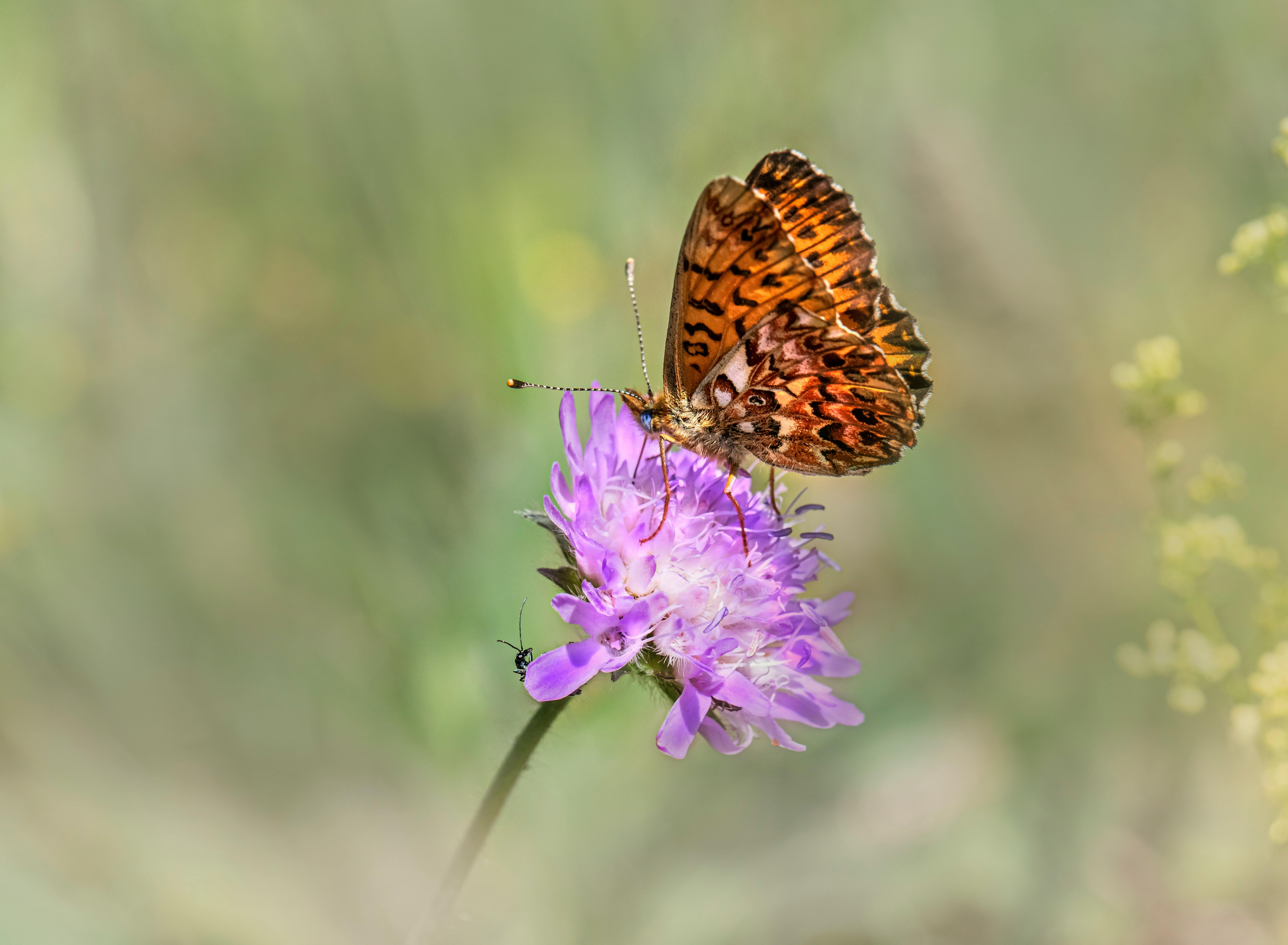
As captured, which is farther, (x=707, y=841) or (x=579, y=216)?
(x=579, y=216)

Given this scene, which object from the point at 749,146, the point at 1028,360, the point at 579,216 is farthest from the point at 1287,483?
the point at 579,216

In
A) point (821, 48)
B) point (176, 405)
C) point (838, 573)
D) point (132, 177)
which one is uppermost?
point (132, 177)

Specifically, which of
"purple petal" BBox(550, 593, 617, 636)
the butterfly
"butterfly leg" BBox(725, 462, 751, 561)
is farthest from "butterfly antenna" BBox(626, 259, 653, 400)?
"purple petal" BBox(550, 593, 617, 636)

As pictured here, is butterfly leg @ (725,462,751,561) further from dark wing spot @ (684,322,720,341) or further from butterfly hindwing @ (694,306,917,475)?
dark wing spot @ (684,322,720,341)

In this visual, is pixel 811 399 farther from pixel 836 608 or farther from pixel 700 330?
pixel 836 608

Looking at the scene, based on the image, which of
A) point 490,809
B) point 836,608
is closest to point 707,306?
point 836,608

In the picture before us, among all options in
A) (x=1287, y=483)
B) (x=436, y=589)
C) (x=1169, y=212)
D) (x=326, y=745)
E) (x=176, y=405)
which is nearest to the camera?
(x=436, y=589)

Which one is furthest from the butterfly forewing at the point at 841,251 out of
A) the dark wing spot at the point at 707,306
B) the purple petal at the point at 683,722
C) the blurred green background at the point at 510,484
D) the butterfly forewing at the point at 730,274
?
the blurred green background at the point at 510,484

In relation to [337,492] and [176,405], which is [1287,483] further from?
[176,405]
